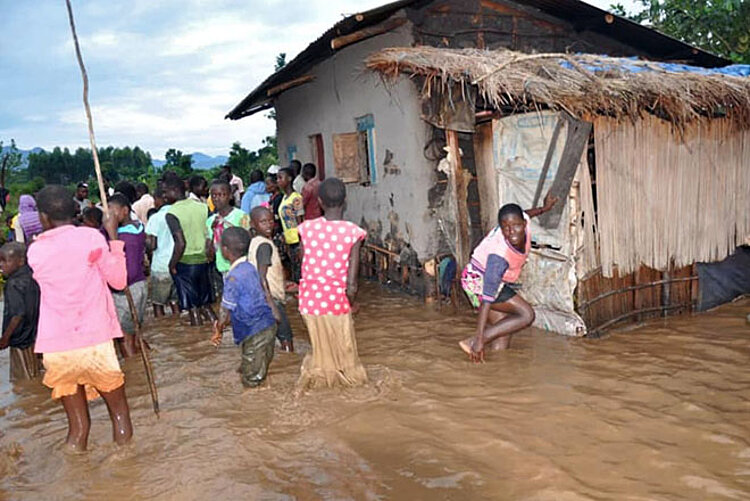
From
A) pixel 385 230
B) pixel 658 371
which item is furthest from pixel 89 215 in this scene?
pixel 658 371

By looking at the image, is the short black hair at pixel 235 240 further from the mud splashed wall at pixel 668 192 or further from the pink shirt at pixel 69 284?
the mud splashed wall at pixel 668 192

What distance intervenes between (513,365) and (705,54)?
23.5ft

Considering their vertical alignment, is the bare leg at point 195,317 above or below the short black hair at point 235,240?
below

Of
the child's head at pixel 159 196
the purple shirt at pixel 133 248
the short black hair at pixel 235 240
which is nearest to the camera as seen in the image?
the short black hair at pixel 235 240

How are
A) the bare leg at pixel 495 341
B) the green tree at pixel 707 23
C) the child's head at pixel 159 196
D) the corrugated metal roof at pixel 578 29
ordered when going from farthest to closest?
the green tree at pixel 707 23 → the child's head at pixel 159 196 → the corrugated metal roof at pixel 578 29 → the bare leg at pixel 495 341

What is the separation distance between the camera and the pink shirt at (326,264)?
13.9ft

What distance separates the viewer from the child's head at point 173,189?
21.0 feet

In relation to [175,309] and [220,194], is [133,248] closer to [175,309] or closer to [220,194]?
[220,194]

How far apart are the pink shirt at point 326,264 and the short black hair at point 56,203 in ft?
4.98

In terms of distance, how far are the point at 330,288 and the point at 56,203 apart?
6.11 feet

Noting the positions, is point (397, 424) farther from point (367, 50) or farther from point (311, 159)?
point (311, 159)

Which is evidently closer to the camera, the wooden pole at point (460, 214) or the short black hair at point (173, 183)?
the short black hair at point (173, 183)

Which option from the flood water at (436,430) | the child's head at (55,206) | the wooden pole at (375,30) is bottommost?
the flood water at (436,430)

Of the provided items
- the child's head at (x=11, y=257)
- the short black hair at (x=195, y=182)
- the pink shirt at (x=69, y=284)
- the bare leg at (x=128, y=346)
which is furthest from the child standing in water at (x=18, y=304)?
the short black hair at (x=195, y=182)
